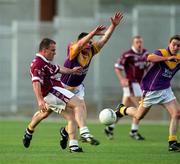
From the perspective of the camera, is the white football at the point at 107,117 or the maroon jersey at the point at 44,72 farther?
the white football at the point at 107,117

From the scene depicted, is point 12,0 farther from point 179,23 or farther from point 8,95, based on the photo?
point 179,23

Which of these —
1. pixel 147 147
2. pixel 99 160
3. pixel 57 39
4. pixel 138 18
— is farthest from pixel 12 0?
pixel 99 160

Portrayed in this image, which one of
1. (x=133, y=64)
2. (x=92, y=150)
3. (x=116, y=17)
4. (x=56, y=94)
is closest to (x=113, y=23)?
(x=116, y=17)

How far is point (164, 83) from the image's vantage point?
59.3 feet

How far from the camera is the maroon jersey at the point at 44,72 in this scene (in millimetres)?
16281

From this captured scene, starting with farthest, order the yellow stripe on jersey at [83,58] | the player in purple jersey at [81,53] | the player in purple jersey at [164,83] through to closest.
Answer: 1. the yellow stripe on jersey at [83,58]
2. the player in purple jersey at [164,83]
3. the player in purple jersey at [81,53]

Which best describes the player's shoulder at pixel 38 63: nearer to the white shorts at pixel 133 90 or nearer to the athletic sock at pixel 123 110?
the athletic sock at pixel 123 110

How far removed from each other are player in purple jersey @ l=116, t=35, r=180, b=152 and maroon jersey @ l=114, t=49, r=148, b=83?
14.5ft

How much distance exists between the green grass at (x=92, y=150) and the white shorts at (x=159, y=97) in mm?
894

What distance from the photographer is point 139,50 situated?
75.5 ft

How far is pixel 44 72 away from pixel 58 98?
0.51 m

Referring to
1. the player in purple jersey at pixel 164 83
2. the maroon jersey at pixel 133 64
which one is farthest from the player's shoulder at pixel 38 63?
the maroon jersey at pixel 133 64

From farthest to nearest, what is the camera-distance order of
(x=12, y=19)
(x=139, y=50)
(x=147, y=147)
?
(x=12, y=19), (x=139, y=50), (x=147, y=147)

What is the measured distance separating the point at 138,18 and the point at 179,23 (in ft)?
4.66
